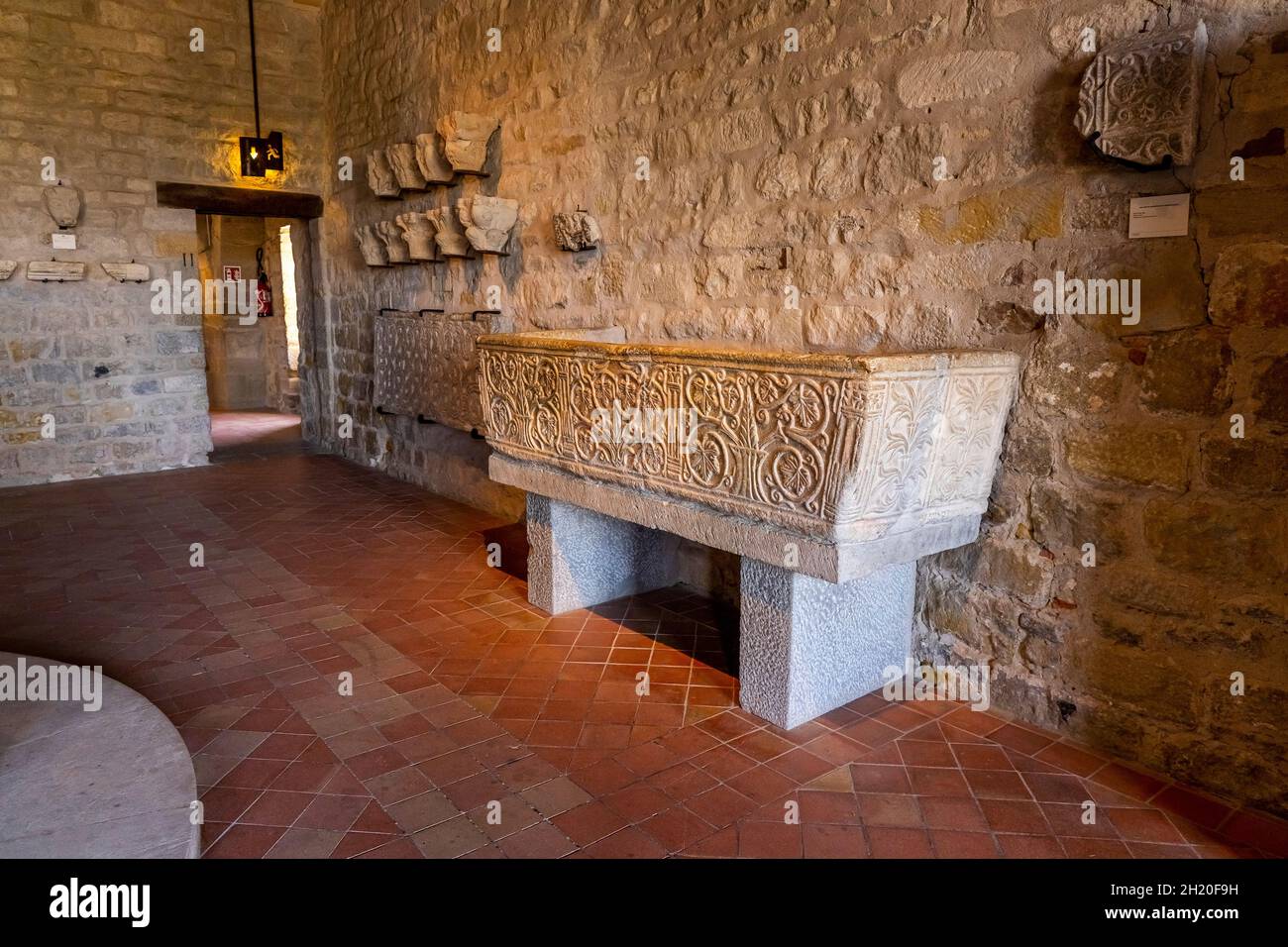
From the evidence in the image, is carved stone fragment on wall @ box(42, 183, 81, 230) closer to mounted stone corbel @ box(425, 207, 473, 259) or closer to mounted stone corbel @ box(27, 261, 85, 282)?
mounted stone corbel @ box(27, 261, 85, 282)

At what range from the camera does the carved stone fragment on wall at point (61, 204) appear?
6105mm

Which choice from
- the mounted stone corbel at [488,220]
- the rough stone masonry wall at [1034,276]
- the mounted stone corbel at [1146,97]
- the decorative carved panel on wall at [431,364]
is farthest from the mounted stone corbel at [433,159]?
the mounted stone corbel at [1146,97]

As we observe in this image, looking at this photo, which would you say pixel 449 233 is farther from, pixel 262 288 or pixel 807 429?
pixel 262 288

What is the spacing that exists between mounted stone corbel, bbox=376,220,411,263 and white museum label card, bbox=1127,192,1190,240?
4.72m

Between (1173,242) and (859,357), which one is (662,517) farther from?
(1173,242)

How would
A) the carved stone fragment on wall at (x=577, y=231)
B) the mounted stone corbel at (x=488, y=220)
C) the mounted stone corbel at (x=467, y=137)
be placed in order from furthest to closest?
the mounted stone corbel at (x=467, y=137) < the mounted stone corbel at (x=488, y=220) < the carved stone fragment on wall at (x=577, y=231)

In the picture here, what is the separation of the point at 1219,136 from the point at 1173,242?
0.27 m

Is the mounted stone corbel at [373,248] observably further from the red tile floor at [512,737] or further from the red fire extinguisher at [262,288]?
the red fire extinguisher at [262,288]

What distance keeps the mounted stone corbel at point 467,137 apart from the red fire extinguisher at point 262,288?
6.64 m

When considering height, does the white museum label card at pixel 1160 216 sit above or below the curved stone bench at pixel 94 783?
above

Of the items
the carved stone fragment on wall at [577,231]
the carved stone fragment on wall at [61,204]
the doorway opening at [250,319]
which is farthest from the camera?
the doorway opening at [250,319]

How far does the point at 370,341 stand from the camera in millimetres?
6898

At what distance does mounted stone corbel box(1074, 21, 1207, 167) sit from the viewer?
2135 mm

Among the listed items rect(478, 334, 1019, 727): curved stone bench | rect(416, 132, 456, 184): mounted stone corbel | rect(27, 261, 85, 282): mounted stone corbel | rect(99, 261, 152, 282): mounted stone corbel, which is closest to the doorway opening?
rect(99, 261, 152, 282): mounted stone corbel
